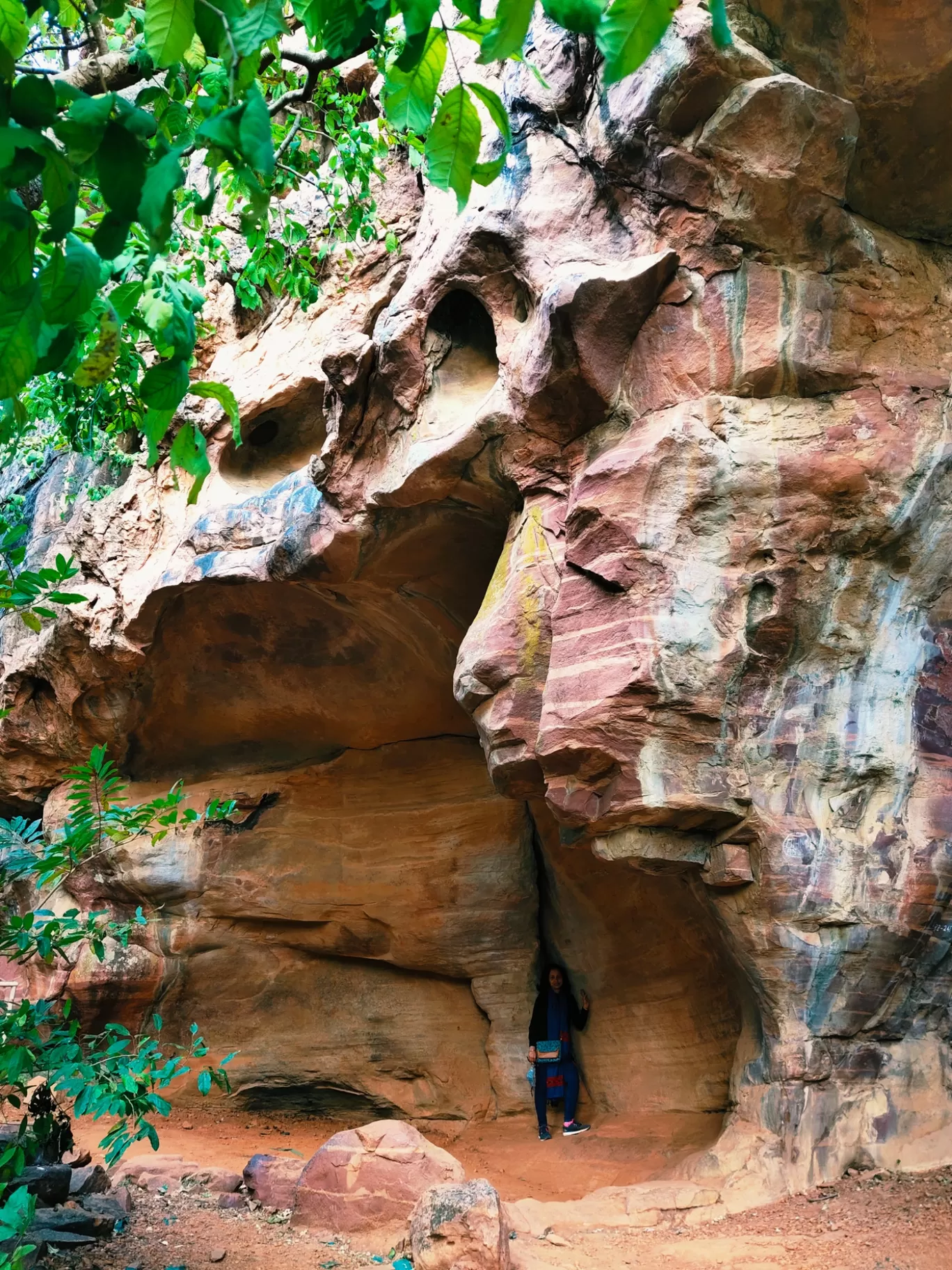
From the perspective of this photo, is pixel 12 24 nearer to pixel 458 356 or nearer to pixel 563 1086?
pixel 458 356

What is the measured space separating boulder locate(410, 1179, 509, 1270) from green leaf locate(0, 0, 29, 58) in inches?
192

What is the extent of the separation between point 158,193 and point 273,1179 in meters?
6.51

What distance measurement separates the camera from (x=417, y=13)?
1.96 meters

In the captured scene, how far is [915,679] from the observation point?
6.31 meters

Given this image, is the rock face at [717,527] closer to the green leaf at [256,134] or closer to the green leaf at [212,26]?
the green leaf at [212,26]

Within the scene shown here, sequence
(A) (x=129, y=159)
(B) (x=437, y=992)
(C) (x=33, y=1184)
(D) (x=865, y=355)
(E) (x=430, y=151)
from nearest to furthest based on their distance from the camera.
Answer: (A) (x=129, y=159), (E) (x=430, y=151), (C) (x=33, y=1184), (D) (x=865, y=355), (B) (x=437, y=992)

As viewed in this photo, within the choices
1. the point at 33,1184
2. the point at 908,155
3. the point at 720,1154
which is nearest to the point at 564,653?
the point at 720,1154

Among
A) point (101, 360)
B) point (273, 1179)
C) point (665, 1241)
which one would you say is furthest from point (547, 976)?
point (101, 360)

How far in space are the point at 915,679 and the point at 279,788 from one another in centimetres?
570

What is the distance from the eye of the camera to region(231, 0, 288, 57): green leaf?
1927mm

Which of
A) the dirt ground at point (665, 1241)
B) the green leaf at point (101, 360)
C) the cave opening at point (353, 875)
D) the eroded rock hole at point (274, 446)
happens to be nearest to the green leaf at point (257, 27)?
the green leaf at point (101, 360)

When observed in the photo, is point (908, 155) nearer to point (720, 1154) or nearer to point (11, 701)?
point (720, 1154)

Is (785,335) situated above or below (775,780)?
above

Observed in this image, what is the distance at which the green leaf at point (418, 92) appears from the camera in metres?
2.10
